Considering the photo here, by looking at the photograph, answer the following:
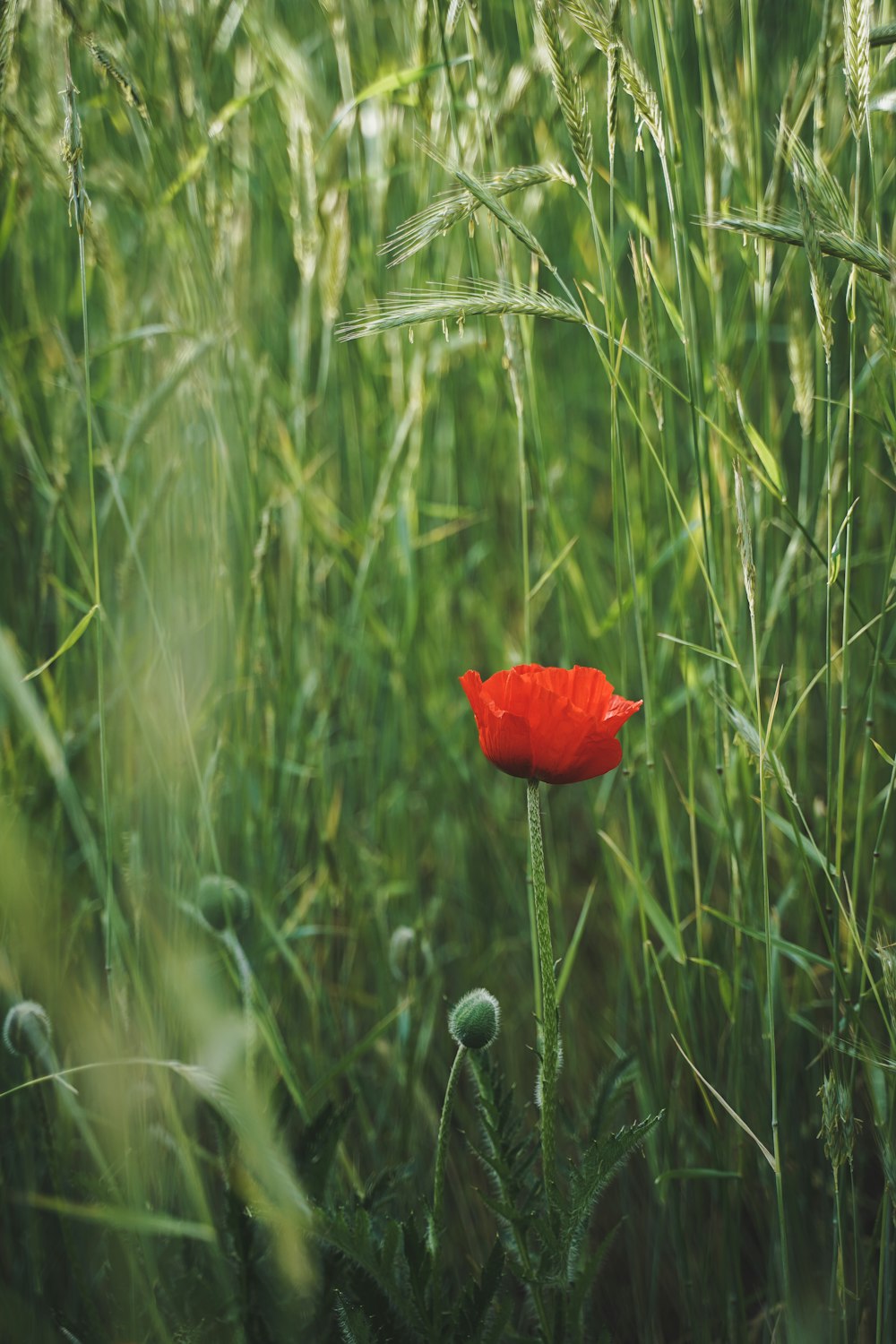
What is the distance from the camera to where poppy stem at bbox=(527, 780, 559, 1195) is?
627 millimetres

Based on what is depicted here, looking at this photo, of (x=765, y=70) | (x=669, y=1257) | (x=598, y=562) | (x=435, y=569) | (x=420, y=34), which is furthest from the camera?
(x=598, y=562)

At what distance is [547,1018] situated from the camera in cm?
63

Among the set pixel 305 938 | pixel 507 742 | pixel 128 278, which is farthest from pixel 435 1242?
pixel 128 278

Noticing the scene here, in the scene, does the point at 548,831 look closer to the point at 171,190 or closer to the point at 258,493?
the point at 258,493

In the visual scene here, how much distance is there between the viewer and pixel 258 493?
1037mm

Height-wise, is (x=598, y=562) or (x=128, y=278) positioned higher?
(x=128, y=278)

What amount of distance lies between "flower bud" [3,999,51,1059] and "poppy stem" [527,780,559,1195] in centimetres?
37

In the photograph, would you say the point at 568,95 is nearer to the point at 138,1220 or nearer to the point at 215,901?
the point at 215,901

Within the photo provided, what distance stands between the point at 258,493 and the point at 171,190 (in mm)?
288

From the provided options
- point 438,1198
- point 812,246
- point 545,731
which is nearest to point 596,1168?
point 438,1198

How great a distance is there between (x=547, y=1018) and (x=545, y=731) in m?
0.17

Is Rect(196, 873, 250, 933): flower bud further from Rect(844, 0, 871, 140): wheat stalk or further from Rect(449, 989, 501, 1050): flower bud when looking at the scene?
Rect(844, 0, 871, 140): wheat stalk

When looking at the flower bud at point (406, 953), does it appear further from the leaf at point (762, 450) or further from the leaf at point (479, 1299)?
the leaf at point (762, 450)

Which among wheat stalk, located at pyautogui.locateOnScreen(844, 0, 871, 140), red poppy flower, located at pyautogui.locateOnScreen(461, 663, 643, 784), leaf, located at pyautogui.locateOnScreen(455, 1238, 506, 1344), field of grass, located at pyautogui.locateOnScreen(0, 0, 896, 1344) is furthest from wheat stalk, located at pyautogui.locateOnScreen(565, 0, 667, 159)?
leaf, located at pyautogui.locateOnScreen(455, 1238, 506, 1344)
